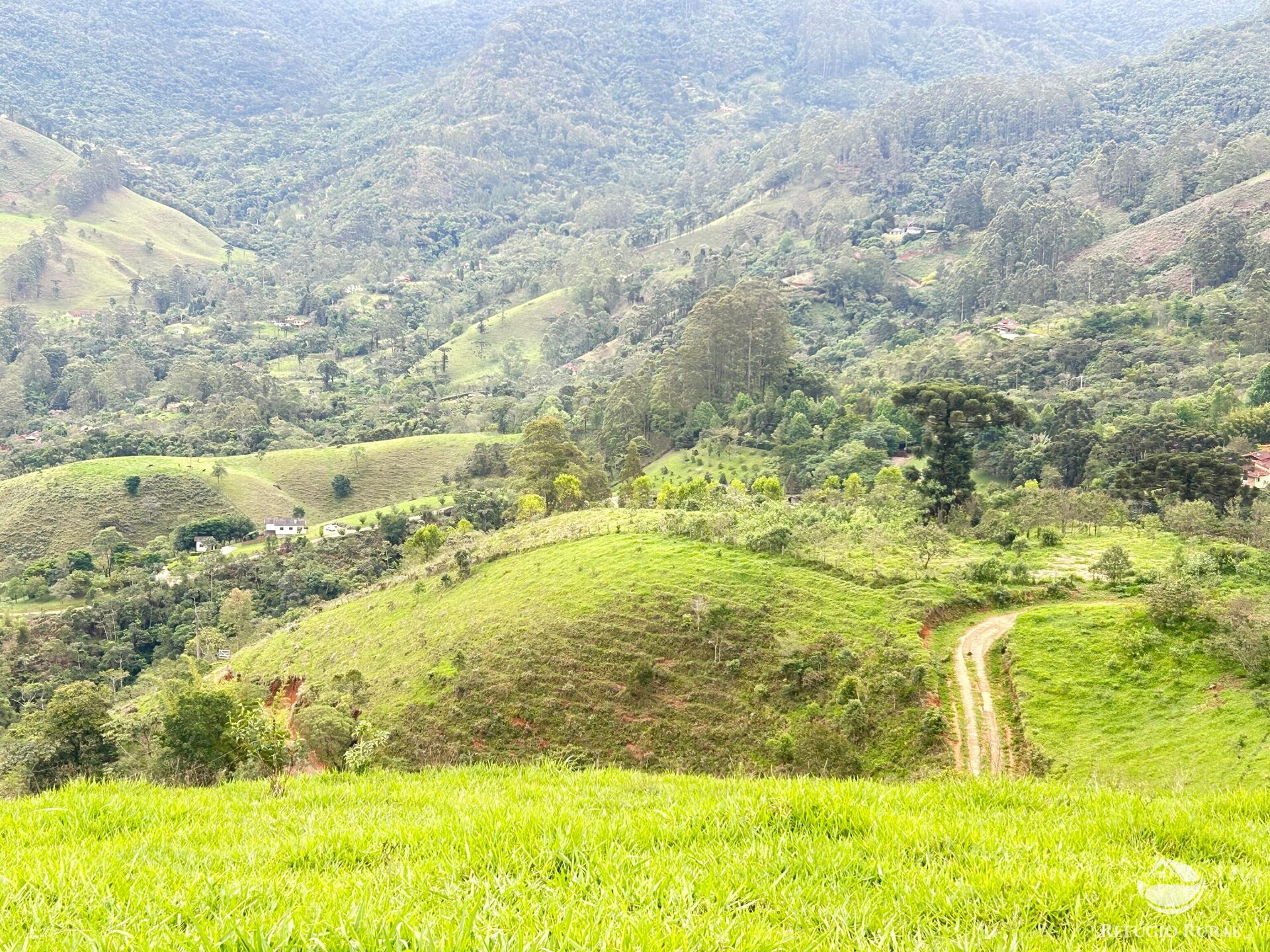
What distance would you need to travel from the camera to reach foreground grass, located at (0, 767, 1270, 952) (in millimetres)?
2664

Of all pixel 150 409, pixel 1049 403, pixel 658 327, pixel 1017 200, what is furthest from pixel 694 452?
pixel 1017 200

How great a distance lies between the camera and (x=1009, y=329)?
92875 mm

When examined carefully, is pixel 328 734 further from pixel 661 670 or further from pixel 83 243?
pixel 83 243

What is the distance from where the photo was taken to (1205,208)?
10894 centimetres

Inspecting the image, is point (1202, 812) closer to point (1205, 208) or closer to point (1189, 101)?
point (1205, 208)

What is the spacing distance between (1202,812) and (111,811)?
679cm

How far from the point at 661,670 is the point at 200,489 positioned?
247ft

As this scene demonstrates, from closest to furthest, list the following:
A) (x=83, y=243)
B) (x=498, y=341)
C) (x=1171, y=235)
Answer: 1. (x=1171, y=235)
2. (x=498, y=341)
3. (x=83, y=243)

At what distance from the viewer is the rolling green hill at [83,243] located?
158 m

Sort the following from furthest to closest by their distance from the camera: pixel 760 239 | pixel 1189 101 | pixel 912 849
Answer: pixel 1189 101 → pixel 760 239 → pixel 912 849

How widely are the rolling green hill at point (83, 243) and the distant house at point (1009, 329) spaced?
164817 mm

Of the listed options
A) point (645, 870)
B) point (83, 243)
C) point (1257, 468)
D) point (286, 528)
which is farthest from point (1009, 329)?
point (83, 243)

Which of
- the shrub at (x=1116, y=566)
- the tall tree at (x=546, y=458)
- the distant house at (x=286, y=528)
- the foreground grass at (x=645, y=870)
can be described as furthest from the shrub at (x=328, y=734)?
the distant house at (x=286, y=528)

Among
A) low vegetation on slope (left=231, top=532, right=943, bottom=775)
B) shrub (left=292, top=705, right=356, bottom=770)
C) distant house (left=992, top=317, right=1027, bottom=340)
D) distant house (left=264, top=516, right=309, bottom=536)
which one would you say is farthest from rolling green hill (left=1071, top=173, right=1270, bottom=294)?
shrub (left=292, top=705, right=356, bottom=770)
